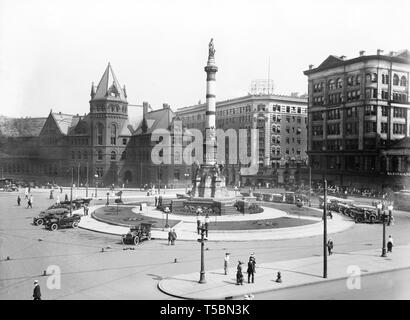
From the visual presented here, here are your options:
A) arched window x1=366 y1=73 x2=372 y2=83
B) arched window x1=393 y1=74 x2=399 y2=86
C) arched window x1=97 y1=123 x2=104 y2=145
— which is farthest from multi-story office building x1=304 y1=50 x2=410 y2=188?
arched window x1=97 y1=123 x2=104 y2=145

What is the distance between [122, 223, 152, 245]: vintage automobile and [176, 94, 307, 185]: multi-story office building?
224 feet

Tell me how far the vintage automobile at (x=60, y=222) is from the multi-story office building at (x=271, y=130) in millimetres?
64736

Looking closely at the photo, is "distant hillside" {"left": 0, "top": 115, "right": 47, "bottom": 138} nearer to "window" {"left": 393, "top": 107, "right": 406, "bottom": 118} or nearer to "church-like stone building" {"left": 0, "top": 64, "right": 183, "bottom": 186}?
"church-like stone building" {"left": 0, "top": 64, "right": 183, "bottom": 186}

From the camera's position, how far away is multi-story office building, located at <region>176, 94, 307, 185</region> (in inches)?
4065

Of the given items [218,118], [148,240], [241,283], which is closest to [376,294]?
[241,283]

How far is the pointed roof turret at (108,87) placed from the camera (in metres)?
91.1

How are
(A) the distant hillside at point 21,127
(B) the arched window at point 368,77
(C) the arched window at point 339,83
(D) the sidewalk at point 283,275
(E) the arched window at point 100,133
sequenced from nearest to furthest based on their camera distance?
(D) the sidewalk at point 283,275
(B) the arched window at point 368,77
(C) the arched window at point 339,83
(E) the arched window at point 100,133
(A) the distant hillside at point 21,127

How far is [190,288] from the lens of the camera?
67.4 ft

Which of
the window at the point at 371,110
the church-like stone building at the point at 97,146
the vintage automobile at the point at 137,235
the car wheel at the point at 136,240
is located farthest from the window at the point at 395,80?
the car wheel at the point at 136,240

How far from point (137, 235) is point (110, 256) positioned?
4.72 m

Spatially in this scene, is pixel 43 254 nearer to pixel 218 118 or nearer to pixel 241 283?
pixel 241 283

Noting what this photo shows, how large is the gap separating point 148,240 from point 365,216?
23.3 metres

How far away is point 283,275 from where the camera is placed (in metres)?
22.9

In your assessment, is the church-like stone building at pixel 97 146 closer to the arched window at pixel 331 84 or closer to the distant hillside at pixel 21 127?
the distant hillside at pixel 21 127
